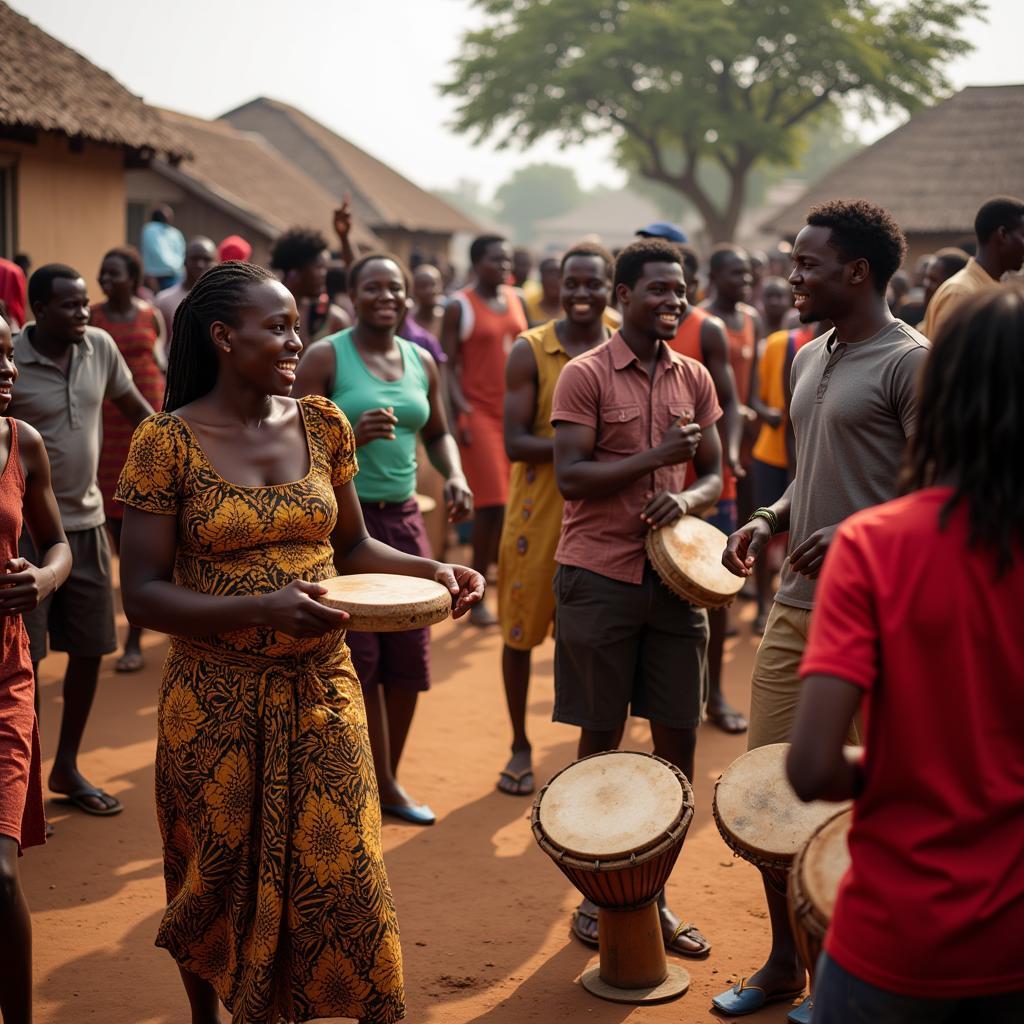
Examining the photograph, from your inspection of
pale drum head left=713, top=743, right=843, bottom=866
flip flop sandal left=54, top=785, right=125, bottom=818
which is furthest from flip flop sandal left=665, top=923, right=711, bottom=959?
flip flop sandal left=54, top=785, right=125, bottom=818

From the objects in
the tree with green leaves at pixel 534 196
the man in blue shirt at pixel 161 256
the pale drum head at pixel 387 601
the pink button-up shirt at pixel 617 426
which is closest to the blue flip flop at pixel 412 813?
the pink button-up shirt at pixel 617 426

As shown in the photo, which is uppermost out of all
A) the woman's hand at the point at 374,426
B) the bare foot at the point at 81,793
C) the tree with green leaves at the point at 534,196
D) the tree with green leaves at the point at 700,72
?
the tree with green leaves at the point at 534,196

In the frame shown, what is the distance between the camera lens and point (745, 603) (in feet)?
32.4

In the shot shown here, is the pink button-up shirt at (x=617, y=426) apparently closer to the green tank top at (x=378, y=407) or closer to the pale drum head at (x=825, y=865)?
the green tank top at (x=378, y=407)

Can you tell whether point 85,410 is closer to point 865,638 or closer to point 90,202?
point 865,638

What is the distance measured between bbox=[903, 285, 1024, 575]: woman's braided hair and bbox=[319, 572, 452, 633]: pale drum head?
1479mm

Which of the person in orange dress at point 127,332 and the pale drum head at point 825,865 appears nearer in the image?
the pale drum head at point 825,865

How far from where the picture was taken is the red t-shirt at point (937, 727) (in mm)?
2037

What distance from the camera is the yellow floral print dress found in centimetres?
327

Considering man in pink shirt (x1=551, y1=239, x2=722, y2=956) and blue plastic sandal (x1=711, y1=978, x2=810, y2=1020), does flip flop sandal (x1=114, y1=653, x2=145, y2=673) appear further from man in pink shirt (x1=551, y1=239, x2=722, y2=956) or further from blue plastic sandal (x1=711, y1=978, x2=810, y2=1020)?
blue plastic sandal (x1=711, y1=978, x2=810, y2=1020)

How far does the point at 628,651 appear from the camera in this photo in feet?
15.5

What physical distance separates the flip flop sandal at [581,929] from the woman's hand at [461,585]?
1531 millimetres

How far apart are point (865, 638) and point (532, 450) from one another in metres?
3.79

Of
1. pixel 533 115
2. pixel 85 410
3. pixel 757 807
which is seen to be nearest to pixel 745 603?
pixel 85 410
